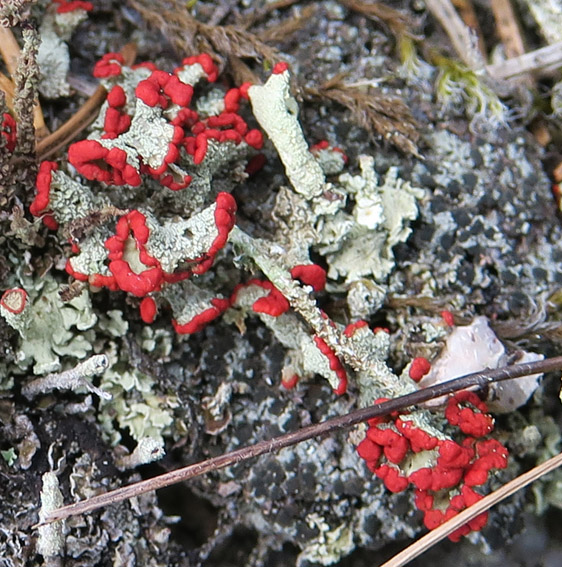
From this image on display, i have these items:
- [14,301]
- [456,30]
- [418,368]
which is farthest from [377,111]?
[14,301]

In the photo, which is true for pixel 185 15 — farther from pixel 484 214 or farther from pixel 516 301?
pixel 516 301

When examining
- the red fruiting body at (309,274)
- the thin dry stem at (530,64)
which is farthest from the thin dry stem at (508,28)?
the red fruiting body at (309,274)

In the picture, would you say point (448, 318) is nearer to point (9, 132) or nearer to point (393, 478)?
point (393, 478)

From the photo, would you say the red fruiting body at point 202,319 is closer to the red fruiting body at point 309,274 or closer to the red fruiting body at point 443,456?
the red fruiting body at point 309,274

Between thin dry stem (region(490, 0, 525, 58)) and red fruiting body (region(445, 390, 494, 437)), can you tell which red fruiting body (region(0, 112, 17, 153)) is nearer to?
red fruiting body (region(445, 390, 494, 437))

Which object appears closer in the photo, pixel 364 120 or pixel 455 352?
pixel 455 352

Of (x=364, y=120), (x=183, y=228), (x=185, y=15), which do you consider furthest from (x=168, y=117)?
(x=364, y=120)
